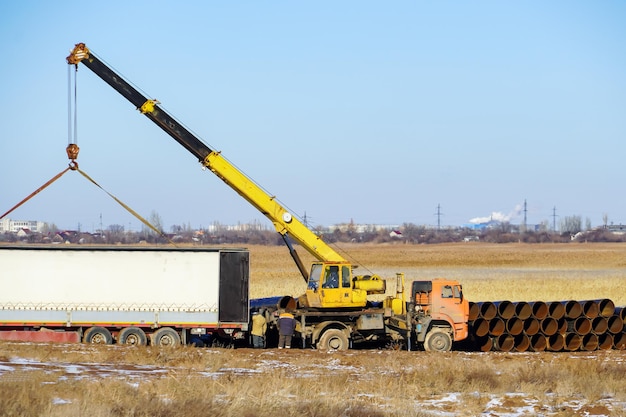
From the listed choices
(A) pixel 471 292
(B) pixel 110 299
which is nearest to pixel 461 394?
(B) pixel 110 299

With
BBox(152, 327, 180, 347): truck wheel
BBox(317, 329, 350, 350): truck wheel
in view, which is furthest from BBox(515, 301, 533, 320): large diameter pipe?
BBox(152, 327, 180, 347): truck wheel

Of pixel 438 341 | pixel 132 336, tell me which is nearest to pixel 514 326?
pixel 438 341

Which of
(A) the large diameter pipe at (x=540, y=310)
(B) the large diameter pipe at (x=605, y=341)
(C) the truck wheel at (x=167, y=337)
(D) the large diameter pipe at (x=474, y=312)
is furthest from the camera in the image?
(B) the large diameter pipe at (x=605, y=341)

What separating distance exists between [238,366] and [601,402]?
9133 millimetres

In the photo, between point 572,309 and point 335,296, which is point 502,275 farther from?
point 335,296

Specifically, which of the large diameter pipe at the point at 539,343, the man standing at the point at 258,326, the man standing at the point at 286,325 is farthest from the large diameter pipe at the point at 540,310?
the man standing at the point at 258,326

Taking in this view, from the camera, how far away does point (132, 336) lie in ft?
93.2

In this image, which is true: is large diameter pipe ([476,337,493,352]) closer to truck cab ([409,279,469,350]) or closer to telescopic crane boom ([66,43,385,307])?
truck cab ([409,279,469,350])

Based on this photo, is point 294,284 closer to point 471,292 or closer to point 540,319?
point 471,292

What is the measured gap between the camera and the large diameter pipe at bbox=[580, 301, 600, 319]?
30.6m

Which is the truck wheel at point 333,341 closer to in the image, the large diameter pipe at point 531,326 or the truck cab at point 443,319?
the truck cab at point 443,319

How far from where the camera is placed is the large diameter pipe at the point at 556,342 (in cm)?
3041

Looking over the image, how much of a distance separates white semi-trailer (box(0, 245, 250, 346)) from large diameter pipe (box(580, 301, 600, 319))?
440 inches

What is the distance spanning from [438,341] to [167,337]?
8.40 metres
